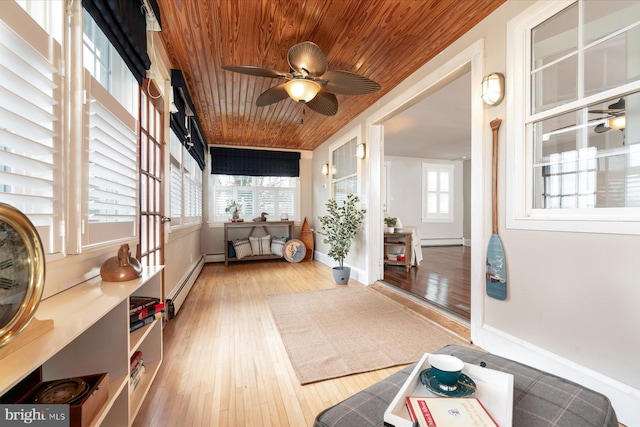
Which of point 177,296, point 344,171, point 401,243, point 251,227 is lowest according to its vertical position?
point 177,296

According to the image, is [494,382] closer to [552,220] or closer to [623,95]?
[552,220]

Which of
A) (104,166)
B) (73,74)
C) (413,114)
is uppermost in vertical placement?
(413,114)

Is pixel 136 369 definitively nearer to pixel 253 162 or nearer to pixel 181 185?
pixel 181 185

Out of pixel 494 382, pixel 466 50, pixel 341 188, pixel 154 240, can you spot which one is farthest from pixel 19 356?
pixel 341 188

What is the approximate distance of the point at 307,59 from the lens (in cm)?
194

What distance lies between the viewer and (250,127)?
450 cm

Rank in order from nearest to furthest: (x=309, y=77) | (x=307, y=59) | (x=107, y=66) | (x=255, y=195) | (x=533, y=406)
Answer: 1. (x=533, y=406)
2. (x=107, y=66)
3. (x=307, y=59)
4. (x=309, y=77)
5. (x=255, y=195)

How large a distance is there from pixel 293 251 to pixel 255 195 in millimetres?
1577

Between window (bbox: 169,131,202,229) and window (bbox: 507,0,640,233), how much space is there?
3104 mm

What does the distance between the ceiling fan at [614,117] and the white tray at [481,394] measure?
1.42 metres

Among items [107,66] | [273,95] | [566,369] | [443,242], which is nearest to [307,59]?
[273,95]

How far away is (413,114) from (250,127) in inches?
105

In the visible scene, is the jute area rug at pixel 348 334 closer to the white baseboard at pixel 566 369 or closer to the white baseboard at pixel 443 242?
the white baseboard at pixel 566 369

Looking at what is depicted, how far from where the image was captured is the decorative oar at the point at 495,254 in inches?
71.7
